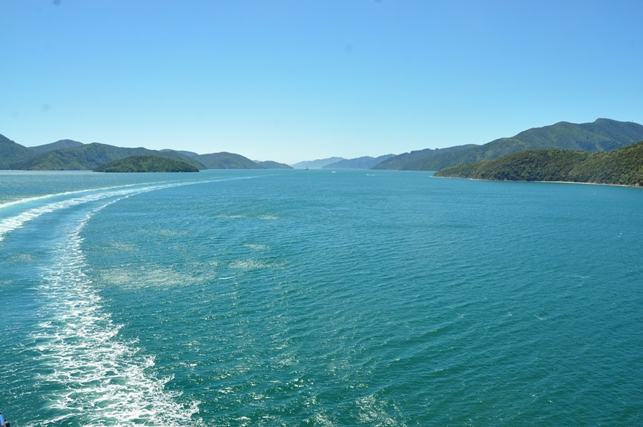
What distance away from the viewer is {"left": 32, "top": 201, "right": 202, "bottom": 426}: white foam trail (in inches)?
582

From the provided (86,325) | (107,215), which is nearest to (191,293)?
(86,325)

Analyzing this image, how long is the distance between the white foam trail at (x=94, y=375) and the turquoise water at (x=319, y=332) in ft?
0.28

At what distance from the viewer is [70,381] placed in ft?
55.8

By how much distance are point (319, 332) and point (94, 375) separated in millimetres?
10439

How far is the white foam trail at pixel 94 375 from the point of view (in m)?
14.8

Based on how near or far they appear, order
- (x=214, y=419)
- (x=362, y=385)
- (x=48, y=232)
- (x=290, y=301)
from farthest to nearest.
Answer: (x=48, y=232), (x=290, y=301), (x=362, y=385), (x=214, y=419)

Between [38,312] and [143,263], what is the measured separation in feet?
39.0

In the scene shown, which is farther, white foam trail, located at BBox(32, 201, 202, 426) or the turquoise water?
the turquoise water

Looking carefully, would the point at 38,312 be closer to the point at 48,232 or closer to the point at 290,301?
the point at 290,301

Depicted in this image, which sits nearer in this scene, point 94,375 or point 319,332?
point 94,375

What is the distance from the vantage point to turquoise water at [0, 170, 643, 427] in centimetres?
1559

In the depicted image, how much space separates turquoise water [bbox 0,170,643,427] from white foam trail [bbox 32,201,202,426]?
84 mm

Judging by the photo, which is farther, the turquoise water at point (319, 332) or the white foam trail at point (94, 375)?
the turquoise water at point (319, 332)

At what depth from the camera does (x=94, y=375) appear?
1767 centimetres
